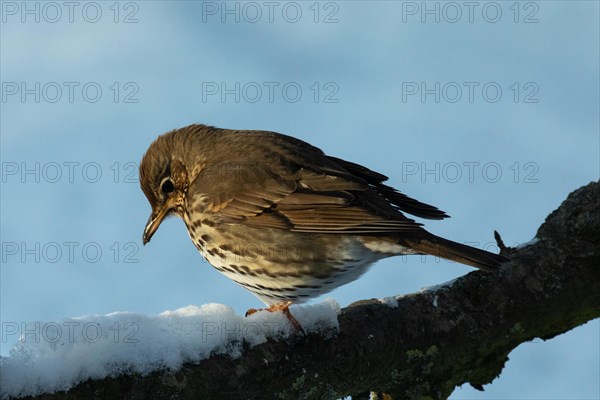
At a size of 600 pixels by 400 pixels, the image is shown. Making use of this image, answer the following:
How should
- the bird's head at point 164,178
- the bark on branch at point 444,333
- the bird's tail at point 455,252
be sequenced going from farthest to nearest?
the bird's head at point 164,178 → the bird's tail at point 455,252 → the bark on branch at point 444,333

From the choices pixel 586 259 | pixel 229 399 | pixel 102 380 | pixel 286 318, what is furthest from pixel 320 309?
pixel 586 259

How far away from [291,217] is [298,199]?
0.15 metres

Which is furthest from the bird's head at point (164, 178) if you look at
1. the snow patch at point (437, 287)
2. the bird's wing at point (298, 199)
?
the snow patch at point (437, 287)

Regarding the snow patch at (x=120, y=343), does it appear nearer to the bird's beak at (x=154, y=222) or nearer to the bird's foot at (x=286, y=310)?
the bird's foot at (x=286, y=310)

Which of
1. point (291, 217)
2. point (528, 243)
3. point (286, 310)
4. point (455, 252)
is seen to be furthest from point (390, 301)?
point (528, 243)

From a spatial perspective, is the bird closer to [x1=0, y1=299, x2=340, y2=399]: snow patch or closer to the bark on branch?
the bark on branch

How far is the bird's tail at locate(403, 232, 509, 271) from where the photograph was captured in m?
5.54

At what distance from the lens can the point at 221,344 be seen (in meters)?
4.67

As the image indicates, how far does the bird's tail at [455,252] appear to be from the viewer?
5.54 meters

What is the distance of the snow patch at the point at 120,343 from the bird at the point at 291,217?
80cm

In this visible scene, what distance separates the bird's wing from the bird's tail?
189 mm

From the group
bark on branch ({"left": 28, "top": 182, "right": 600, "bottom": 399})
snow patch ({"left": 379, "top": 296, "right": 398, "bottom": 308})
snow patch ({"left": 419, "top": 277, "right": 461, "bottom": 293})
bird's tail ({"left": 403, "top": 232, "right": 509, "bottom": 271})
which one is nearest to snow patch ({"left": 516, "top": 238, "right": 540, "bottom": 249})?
bark on branch ({"left": 28, "top": 182, "right": 600, "bottom": 399})

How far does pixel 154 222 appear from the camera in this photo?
22.7 ft

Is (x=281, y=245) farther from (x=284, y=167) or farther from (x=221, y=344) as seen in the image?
(x=221, y=344)
